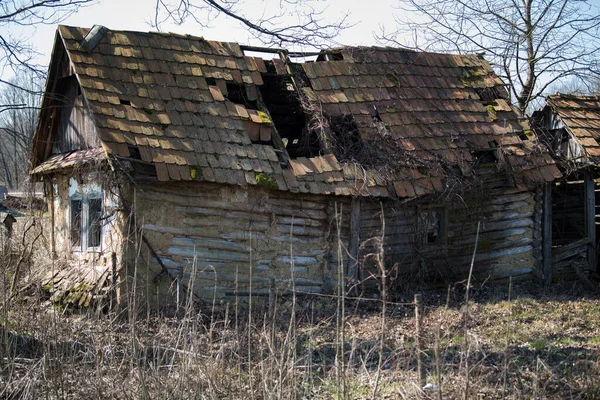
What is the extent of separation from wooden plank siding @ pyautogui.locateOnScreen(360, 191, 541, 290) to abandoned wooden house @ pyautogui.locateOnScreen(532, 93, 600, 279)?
0.61 m

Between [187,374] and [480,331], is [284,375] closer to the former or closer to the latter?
[187,374]

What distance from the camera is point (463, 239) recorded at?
42.2 feet

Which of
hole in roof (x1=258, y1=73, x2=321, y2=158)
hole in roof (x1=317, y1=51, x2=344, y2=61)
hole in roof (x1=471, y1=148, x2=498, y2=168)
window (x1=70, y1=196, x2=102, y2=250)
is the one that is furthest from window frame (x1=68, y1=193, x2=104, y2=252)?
hole in roof (x1=471, y1=148, x2=498, y2=168)

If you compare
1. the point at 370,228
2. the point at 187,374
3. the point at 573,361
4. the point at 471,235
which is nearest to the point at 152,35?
the point at 370,228

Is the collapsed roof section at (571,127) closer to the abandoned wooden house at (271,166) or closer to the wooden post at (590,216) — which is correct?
the wooden post at (590,216)

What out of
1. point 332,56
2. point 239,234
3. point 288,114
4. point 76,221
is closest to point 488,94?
point 332,56

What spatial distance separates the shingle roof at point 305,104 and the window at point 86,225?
5.31 feet

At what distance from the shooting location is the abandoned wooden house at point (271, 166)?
10.7 metres

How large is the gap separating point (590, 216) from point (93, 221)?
9855mm

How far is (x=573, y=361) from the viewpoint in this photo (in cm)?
731

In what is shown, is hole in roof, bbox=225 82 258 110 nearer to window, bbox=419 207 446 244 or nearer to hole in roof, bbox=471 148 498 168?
window, bbox=419 207 446 244

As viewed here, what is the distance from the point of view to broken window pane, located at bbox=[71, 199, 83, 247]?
11.8m

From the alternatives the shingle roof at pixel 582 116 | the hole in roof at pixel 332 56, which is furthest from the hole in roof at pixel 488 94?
the hole in roof at pixel 332 56

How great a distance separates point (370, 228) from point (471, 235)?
224cm
